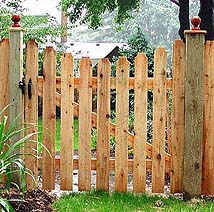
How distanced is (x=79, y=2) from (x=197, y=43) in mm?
5629

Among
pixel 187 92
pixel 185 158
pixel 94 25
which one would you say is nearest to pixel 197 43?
pixel 187 92

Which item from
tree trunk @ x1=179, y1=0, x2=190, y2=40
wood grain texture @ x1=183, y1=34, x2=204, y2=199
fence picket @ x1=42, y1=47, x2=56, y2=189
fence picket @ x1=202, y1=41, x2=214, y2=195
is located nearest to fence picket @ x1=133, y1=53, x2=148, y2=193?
wood grain texture @ x1=183, y1=34, x2=204, y2=199

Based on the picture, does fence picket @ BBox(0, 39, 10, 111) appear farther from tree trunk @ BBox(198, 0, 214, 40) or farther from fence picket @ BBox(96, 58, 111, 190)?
tree trunk @ BBox(198, 0, 214, 40)

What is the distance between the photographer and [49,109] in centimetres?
479

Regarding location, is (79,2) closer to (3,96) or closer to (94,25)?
(94,25)

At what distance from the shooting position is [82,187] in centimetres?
489

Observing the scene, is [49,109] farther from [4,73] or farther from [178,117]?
[178,117]

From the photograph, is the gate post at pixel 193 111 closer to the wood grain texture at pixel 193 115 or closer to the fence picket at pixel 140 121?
the wood grain texture at pixel 193 115

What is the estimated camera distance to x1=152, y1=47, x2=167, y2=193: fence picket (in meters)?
4.65

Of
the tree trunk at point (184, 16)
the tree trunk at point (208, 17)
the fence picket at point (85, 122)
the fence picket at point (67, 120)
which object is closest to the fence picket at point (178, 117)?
the fence picket at point (85, 122)

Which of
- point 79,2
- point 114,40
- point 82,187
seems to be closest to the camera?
point 82,187

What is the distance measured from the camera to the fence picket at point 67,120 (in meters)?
4.72

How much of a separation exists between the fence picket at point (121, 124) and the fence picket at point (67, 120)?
427mm

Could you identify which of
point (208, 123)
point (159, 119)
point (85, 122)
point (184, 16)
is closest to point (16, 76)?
point (85, 122)
